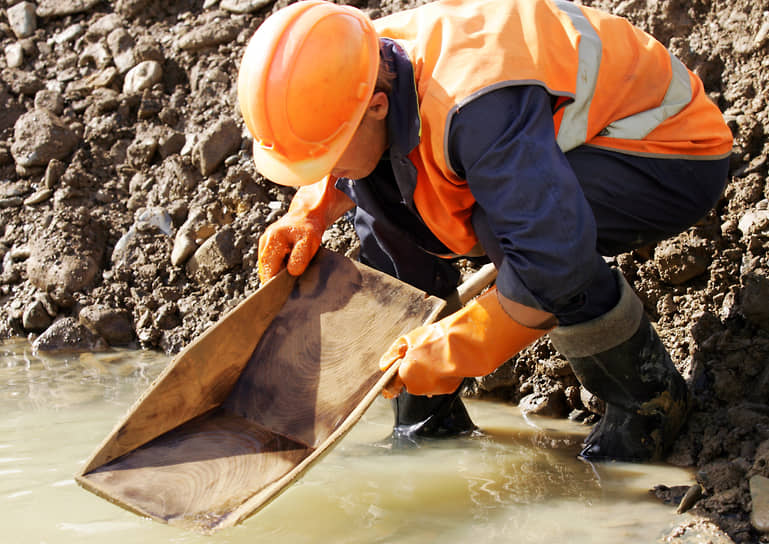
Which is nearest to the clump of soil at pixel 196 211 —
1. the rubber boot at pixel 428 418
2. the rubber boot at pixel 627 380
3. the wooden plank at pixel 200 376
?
the rubber boot at pixel 627 380

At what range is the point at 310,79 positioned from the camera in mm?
1891

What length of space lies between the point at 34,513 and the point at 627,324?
1736 millimetres

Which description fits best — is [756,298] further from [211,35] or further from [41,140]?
[41,140]

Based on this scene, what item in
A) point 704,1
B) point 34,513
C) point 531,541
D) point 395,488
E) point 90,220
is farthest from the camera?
point 90,220

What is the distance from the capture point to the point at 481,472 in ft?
8.07

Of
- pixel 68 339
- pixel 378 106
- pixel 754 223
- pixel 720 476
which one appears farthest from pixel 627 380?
pixel 68 339

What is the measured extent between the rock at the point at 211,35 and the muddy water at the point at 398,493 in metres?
2.50

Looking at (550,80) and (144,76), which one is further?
(144,76)

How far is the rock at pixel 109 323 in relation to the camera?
4023 mm

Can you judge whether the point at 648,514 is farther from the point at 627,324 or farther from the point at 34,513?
the point at 34,513

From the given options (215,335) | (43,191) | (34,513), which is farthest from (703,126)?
(43,191)

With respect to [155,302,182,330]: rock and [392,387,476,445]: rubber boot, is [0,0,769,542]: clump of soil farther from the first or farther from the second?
[392,387,476,445]: rubber boot

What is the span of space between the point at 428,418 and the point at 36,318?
242 cm

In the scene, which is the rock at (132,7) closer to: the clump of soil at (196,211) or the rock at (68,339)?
the clump of soil at (196,211)
